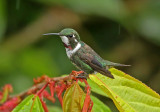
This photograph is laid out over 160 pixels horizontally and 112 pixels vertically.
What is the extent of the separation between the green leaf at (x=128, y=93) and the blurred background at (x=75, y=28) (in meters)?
1.72

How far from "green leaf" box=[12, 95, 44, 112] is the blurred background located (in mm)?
1493

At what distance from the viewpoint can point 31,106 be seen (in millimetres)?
1589

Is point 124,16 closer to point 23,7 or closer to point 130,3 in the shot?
point 130,3

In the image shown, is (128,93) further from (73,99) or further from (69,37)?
(69,37)

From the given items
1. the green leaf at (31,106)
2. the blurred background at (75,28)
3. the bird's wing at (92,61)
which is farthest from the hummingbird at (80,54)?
the blurred background at (75,28)

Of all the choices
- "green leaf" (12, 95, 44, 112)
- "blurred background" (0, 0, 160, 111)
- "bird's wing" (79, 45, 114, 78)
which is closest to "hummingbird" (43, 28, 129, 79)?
"bird's wing" (79, 45, 114, 78)

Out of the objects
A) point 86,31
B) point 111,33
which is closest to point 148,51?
point 111,33

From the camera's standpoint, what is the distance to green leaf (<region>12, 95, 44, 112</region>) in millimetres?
1567

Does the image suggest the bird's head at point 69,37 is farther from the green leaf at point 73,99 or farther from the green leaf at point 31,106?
the green leaf at point 31,106

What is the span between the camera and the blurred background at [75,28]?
3419 mm

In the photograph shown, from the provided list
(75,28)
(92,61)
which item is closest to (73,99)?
(92,61)

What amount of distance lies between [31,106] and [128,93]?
1.61 ft

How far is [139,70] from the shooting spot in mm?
4660

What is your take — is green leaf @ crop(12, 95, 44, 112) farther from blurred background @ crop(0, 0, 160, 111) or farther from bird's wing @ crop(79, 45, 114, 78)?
blurred background @ crop(0, 0, 160, 111)
